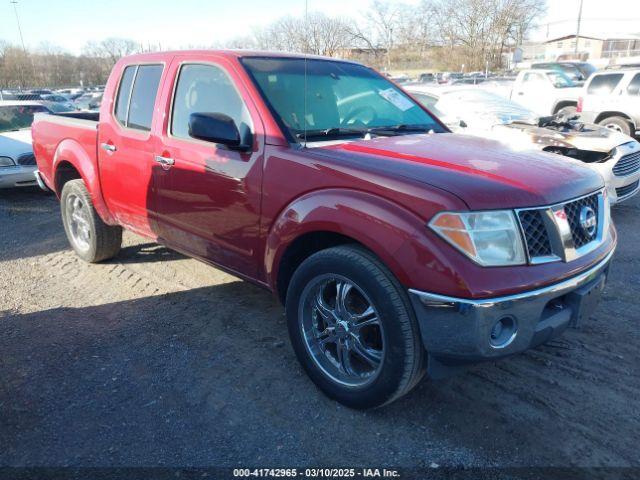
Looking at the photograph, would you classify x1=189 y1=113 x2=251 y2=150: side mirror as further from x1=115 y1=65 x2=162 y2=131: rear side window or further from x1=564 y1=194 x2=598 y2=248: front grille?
x1=564 y1=194 x2=598 y2=248: front grille

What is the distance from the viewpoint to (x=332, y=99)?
3496mm

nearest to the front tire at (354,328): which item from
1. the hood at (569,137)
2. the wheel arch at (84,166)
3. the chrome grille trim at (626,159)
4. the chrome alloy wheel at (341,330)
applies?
the chrome alloy wheel at (341,330)

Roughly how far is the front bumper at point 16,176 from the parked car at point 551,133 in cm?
641

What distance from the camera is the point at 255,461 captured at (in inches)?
94.5

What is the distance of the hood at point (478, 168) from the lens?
229cm

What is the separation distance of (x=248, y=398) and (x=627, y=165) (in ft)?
19.6

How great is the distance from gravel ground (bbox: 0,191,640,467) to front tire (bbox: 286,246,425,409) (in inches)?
7.6

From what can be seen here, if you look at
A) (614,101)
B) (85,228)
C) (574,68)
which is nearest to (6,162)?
(85,228)

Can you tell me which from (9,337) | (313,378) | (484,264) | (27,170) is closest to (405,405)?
(313,378)

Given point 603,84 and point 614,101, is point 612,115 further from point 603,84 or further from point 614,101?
point 603,84

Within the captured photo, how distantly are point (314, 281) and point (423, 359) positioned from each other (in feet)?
2.31

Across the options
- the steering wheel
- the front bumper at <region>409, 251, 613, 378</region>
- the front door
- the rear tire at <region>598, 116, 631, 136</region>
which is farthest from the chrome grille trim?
the front door

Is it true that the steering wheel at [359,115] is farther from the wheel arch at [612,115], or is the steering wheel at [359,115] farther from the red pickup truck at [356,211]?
the wheel arch at [612,115]

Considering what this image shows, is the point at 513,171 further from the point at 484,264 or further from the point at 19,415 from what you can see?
the point at 19,415
